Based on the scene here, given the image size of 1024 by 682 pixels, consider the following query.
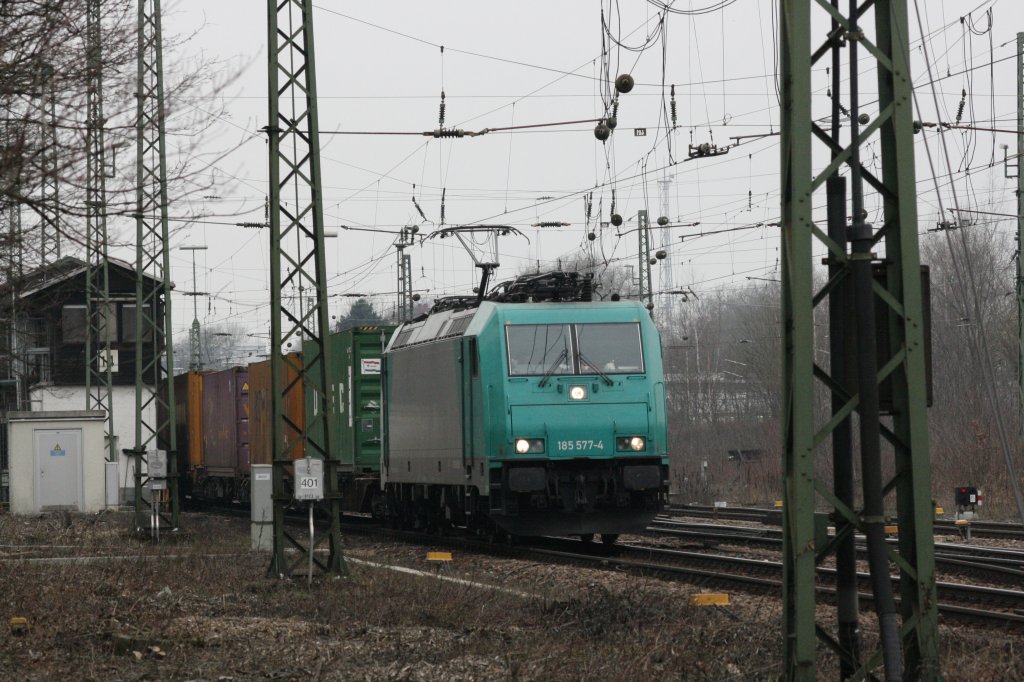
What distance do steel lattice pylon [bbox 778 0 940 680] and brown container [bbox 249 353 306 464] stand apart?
70.8 feet

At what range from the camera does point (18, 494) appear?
3178cm

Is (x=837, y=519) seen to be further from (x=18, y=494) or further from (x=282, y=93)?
(x=18, y=494)

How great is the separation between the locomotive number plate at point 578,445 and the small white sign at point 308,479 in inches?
136

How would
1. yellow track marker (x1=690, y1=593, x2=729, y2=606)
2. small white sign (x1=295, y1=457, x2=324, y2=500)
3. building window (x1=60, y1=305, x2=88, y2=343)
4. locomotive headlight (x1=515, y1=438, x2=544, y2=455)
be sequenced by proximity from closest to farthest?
yellow track marker (x1=690, y1=593, x2=729, y2=606) → small white sign (x1=295, y1=457, x2=324, y2=500) → locomotive headlight (x1=515, y1=438, x2=544, y2=455) → building window (x1=60, y1=305, x2=88, y2=343)

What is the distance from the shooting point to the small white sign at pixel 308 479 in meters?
14.8

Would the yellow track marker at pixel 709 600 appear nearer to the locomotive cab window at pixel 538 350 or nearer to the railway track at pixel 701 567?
the railway track at pixel 701 567

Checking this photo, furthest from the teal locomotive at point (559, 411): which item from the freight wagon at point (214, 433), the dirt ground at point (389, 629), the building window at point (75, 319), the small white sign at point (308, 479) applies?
the building window at point (75, 319)

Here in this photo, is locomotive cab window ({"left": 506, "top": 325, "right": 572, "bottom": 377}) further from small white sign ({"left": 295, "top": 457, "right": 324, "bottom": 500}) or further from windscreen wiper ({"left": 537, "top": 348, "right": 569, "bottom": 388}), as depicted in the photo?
small white sign ({"left": 295, "top": 457, "right": 324, "bottom": 500})

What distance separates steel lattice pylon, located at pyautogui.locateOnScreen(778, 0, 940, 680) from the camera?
708 centimetres

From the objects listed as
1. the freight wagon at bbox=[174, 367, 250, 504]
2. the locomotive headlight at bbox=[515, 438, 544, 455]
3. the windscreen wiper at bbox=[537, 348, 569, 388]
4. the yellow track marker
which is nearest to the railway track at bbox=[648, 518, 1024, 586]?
the yellow track marker

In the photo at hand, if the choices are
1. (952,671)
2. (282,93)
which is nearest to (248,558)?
(282,93)

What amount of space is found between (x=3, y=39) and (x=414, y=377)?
461 inches

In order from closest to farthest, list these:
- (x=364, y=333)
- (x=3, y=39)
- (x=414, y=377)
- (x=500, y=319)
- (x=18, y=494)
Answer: (x=3, y=39)
(x=500, y=319)
(x=414, y=377)
(x=364, y=333)
(x=18, y=494)

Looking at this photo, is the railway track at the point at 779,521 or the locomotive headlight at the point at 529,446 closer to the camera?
the locomotive headlight at the point at 529,446
